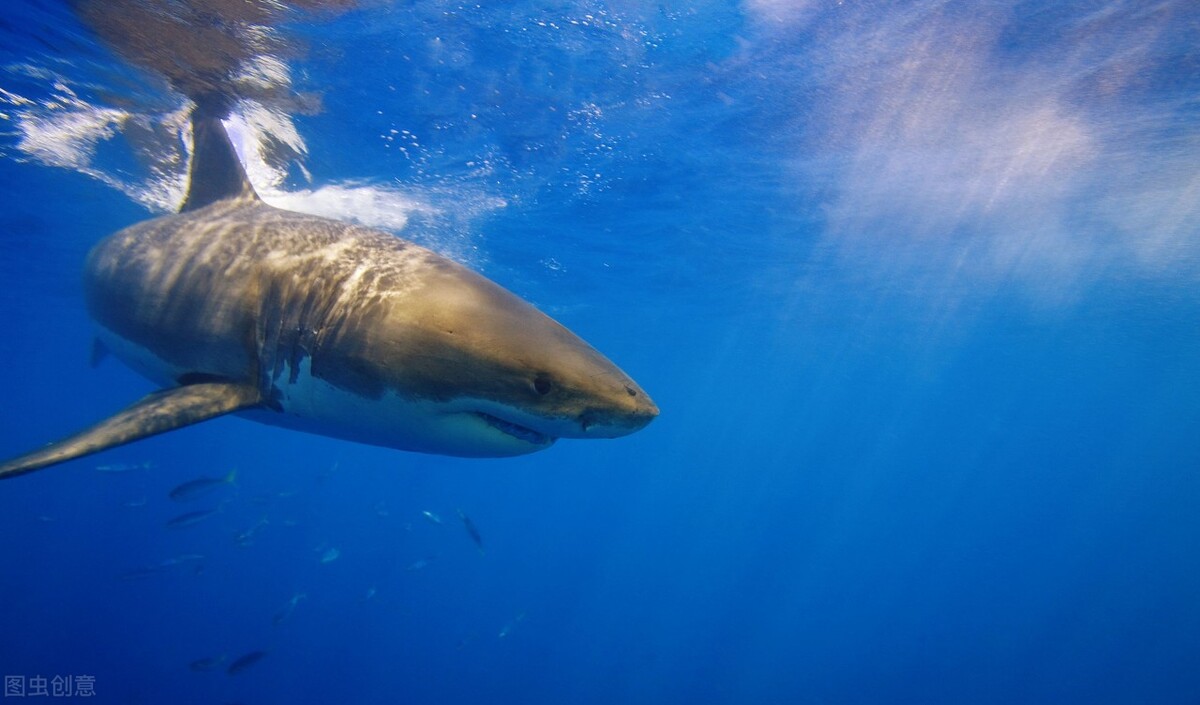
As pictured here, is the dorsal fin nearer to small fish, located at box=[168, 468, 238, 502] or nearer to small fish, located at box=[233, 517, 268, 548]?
small fish, located at box=[168, 468, 238, 502]

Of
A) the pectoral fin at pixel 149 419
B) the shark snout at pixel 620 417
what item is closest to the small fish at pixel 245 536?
the pectoral fin at pixel 149 419

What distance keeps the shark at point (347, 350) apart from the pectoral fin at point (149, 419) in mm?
12

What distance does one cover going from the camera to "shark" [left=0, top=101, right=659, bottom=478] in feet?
8.68

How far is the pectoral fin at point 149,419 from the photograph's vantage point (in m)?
2.86

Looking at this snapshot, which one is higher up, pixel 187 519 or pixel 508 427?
pixel 508 427

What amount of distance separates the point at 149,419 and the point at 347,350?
1.09m

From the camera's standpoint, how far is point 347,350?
3.03m

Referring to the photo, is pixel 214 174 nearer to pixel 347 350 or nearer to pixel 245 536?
pixel 347 350

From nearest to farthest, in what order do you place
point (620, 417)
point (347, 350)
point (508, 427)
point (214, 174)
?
point (620, 417) → point (508, 427) → point (347, 350) → point (214, 174)

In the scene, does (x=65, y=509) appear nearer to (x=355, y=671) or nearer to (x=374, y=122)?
(x=355, y=671)

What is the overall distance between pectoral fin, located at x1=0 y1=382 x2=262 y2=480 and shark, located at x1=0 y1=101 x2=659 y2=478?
1 cm

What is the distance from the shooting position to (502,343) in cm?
271

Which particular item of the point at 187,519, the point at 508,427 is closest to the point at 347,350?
the point at 508,427

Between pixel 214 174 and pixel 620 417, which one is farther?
pixel 214 174
